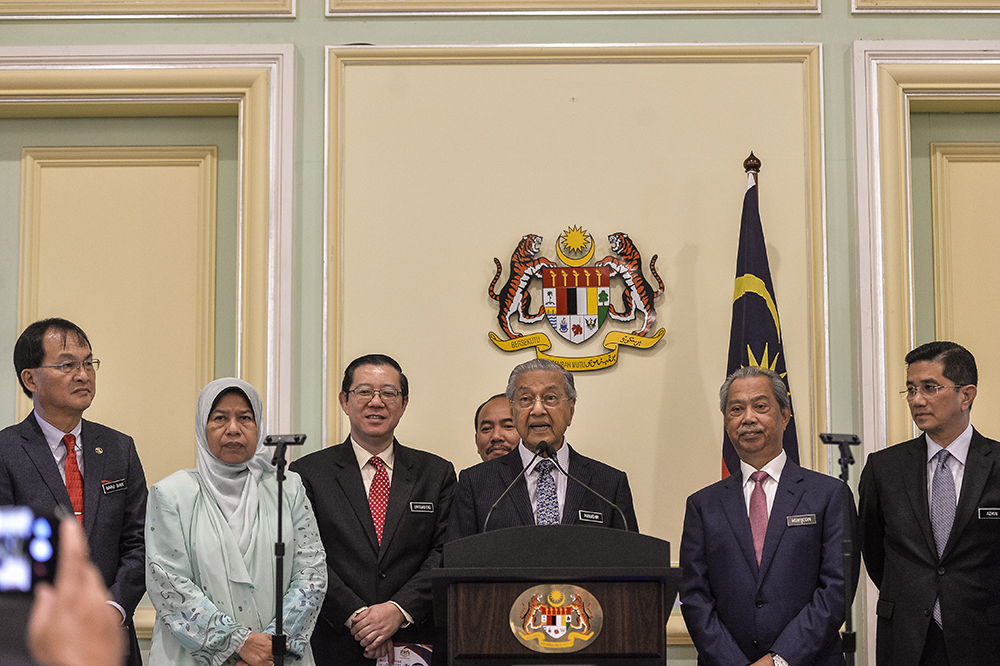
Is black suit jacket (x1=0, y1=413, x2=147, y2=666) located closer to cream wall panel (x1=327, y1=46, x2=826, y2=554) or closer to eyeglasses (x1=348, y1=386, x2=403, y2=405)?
eyeglasses (x1=348, y1=386, x2=403, y2=405)

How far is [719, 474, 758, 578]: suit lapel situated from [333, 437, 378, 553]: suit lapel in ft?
3.68

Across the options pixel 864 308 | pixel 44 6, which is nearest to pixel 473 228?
pixel 864 308

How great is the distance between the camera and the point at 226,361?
5.14 meters

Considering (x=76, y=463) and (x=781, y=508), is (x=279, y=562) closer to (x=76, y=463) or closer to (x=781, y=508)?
(x=76, y=463)

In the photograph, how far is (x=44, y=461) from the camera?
3.69m

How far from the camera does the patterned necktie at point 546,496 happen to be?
11.7 feet

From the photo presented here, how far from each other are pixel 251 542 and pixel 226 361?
1825 millimetres

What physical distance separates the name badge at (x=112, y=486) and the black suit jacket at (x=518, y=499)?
1091 mm

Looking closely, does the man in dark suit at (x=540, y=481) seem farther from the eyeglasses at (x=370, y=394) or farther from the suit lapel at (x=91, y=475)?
the suit lapel at (x=91, y=475)

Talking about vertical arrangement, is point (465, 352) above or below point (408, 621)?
above

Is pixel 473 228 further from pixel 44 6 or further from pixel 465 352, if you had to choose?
pixel 44 6

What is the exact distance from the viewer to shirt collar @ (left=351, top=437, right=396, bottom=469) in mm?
3877

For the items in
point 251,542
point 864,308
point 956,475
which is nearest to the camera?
point 251,542

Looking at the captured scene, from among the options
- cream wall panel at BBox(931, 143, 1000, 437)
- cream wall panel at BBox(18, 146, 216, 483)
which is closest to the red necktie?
cream wall panel at BBox(18, 146, 216, 483)
